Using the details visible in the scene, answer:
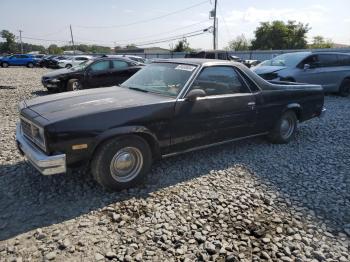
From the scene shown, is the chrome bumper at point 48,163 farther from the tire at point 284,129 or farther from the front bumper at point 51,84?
the front bumper at point 51,84

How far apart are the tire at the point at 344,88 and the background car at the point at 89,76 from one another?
8.13 m

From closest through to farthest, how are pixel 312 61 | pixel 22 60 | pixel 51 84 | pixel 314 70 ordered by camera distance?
pixel 314 70
pixel 312 61
pixel 51 84
pixel 22 60

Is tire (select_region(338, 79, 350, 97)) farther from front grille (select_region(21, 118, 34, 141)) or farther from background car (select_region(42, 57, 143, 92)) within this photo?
front grille (select_region(21, 118, 34, 141))

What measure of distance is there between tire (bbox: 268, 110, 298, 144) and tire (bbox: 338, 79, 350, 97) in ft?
23.1

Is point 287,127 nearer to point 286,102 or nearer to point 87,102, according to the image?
point 286,102

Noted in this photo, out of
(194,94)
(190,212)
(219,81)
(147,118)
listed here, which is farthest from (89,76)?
(190,212)

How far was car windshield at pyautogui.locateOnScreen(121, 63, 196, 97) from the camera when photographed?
4.37 metres

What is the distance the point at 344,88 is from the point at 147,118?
10457 mm

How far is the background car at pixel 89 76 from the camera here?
11.2m

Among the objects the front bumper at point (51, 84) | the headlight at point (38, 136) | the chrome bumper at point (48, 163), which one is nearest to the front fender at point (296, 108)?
the chrome bumper at point (48, 163)

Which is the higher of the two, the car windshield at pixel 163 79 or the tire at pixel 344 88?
the car windshield at pixel 163 79

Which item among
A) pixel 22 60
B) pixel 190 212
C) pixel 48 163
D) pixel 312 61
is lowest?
pixel 190 212

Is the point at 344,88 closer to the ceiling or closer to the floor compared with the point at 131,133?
closer to the ceiling

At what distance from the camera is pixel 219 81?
472cm
